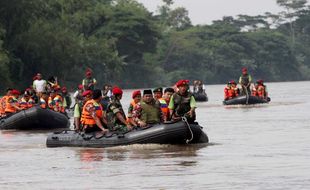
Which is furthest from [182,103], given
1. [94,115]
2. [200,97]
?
[200,97]

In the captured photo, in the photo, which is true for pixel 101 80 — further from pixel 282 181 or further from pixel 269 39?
pixel 282 181

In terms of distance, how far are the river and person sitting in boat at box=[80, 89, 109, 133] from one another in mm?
572

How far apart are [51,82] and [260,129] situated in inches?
291

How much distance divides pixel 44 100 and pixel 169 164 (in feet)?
45.7

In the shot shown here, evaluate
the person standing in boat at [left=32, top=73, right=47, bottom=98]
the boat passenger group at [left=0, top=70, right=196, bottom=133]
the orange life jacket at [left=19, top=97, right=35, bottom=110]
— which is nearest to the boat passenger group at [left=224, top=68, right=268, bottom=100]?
the person standing in boat at [left=32, top=73, right=47, bottom=98]

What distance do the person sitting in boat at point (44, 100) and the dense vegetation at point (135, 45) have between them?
111 feet

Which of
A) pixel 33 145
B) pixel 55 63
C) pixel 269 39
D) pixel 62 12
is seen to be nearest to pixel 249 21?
A: pixel 269 39

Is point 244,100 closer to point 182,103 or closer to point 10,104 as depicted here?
point 10,104

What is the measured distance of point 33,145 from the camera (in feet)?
85.7

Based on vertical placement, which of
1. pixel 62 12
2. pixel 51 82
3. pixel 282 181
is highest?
pixel 62 12

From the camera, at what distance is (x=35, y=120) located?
32.0m

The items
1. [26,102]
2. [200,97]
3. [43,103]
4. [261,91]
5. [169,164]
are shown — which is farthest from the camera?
[200,97]

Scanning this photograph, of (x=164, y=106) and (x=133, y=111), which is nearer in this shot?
(x=133, y=111)

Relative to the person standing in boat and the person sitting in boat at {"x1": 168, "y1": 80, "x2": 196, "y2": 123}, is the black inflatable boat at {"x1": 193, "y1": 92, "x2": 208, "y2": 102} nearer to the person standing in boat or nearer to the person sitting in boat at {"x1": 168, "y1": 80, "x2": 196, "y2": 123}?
the person standing in boat
